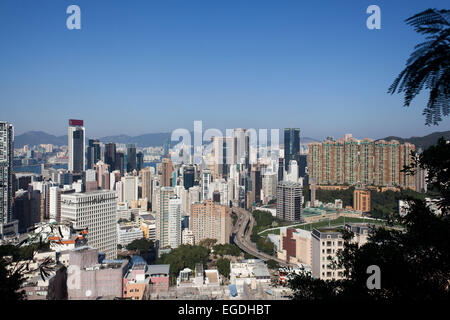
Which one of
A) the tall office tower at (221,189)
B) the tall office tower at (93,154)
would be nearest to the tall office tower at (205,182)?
the tall office tower at (221,189)

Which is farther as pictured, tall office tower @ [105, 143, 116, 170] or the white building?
tall office tower @ [105, 143, 116, 170]

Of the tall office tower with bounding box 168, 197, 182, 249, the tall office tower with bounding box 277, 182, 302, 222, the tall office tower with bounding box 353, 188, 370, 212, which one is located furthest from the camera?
the tall office tower with bounding box 353, 188, 370, 212

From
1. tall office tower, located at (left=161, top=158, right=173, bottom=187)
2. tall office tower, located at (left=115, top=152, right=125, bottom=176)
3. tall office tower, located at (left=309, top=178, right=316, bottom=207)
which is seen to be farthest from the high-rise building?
tall office tower, located at (left=115, top=152, right=125, bottom=176)

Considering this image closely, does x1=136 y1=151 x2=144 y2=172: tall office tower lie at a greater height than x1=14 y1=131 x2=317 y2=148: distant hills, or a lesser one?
lesser

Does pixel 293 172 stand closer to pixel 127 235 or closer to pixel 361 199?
pixel 361 199

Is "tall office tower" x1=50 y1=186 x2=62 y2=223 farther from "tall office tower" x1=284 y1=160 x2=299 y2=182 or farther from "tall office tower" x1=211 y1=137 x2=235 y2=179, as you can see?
"tall office tower" x1=284 y1=160 x2=299 y2=182

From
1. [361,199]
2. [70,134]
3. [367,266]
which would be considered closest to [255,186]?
[361,199]

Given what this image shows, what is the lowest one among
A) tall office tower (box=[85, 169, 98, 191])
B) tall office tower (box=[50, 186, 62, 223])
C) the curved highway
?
the curved highway
